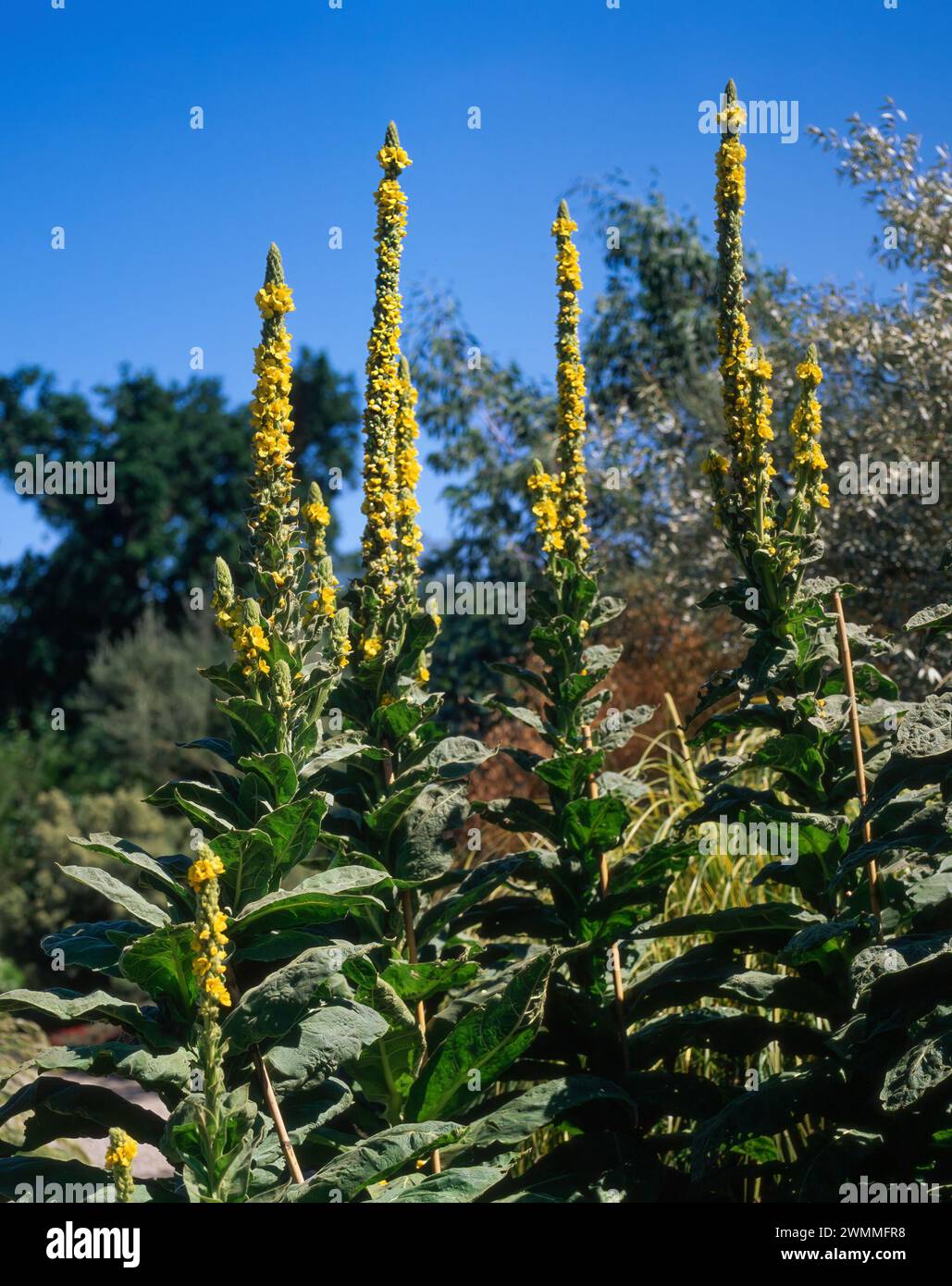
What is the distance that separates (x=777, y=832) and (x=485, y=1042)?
3.51 ft

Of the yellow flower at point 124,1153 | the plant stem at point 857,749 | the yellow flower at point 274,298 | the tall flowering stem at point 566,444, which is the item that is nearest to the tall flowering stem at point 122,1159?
the yellow flower at point 124,1153

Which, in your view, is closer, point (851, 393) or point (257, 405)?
point (257, 405)

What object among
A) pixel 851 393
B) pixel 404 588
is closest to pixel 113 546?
pixel 851 393

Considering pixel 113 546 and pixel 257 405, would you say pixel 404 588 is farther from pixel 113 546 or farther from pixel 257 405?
pixel 113 546

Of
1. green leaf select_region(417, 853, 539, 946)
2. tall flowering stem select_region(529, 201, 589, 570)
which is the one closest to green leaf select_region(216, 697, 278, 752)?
green leaf select_region(417, 853, 539, 946)

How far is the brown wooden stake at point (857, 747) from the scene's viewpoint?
11.2 feet

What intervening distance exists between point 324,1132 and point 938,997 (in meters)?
1.59

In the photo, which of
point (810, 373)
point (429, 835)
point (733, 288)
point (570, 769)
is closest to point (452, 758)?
point (429, 835)

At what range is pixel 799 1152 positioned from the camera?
14.2 ft

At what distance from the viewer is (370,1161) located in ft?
8.82

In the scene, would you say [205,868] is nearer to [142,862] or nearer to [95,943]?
[142,862]

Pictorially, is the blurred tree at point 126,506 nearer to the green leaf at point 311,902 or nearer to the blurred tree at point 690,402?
the blurred tree at point 690,402

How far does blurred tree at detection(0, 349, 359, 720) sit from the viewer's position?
28.4 m

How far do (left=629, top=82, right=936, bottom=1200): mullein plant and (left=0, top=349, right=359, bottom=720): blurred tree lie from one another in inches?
945
